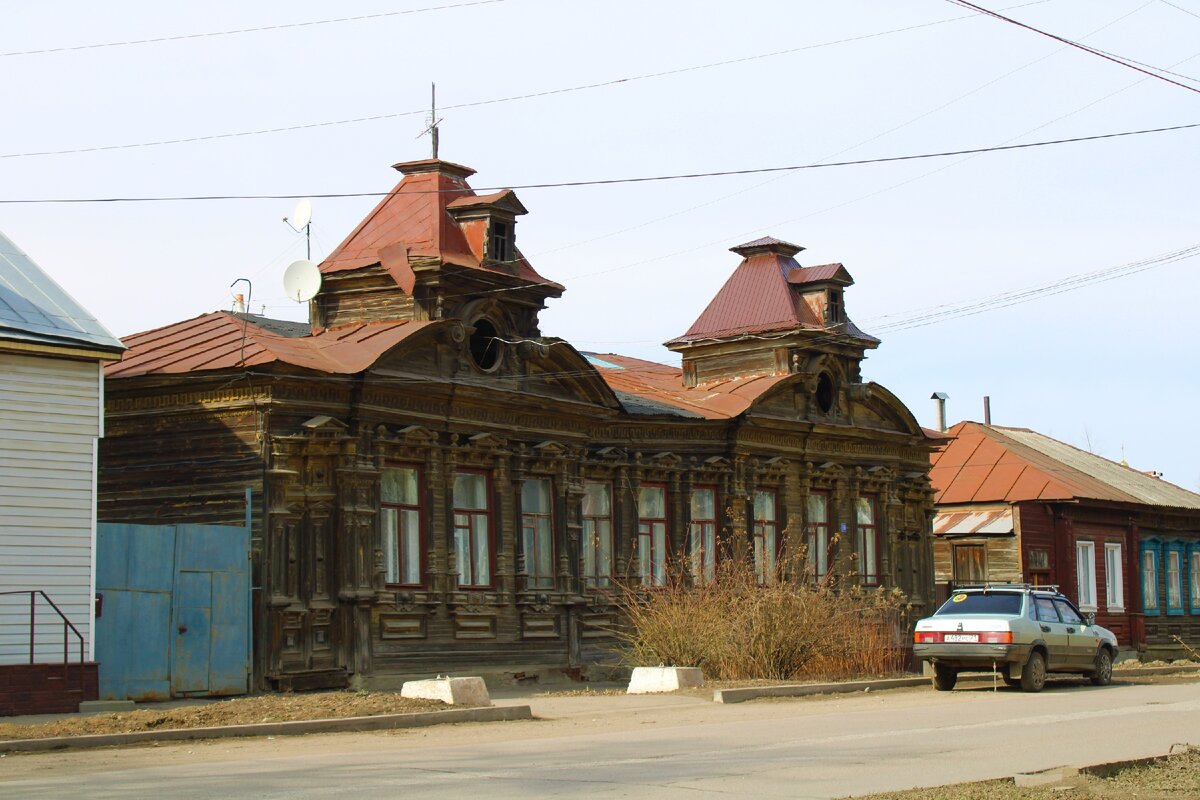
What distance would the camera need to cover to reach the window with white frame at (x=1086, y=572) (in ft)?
146

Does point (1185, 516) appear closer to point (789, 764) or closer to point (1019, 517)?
point (1019, 517)

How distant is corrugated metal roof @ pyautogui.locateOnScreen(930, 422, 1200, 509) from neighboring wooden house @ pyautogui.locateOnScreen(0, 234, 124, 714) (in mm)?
24982

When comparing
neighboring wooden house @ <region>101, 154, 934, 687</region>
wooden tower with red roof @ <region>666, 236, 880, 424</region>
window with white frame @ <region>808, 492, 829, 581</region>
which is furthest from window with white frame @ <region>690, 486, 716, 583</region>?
wooden tower with red roof @ <region>666, 236, 880, 424</region>

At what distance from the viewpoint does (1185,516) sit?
49.4 m

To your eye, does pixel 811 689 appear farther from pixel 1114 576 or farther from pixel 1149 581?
pixel 1149 581

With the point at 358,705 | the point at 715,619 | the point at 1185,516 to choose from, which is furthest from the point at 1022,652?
the point at 1185,516

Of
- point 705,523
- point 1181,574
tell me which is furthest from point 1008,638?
point 1181,574

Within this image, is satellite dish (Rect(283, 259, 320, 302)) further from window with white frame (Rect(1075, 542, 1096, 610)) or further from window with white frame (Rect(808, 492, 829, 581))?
window with white frame (Rect(1075, 542, 1096, 610))

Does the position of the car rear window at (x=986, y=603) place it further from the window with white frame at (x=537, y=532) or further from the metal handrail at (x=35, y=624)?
the metal handrail at (x=35, y=624)

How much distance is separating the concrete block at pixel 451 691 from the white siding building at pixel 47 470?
4.17 meters

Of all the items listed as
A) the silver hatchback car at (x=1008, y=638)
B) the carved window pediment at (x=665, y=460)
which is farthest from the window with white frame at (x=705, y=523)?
the silver hatchback car at (x=1008, y=638)

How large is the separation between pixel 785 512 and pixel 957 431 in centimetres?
1380

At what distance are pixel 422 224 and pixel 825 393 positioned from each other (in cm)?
1154

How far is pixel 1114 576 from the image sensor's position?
4625cm
